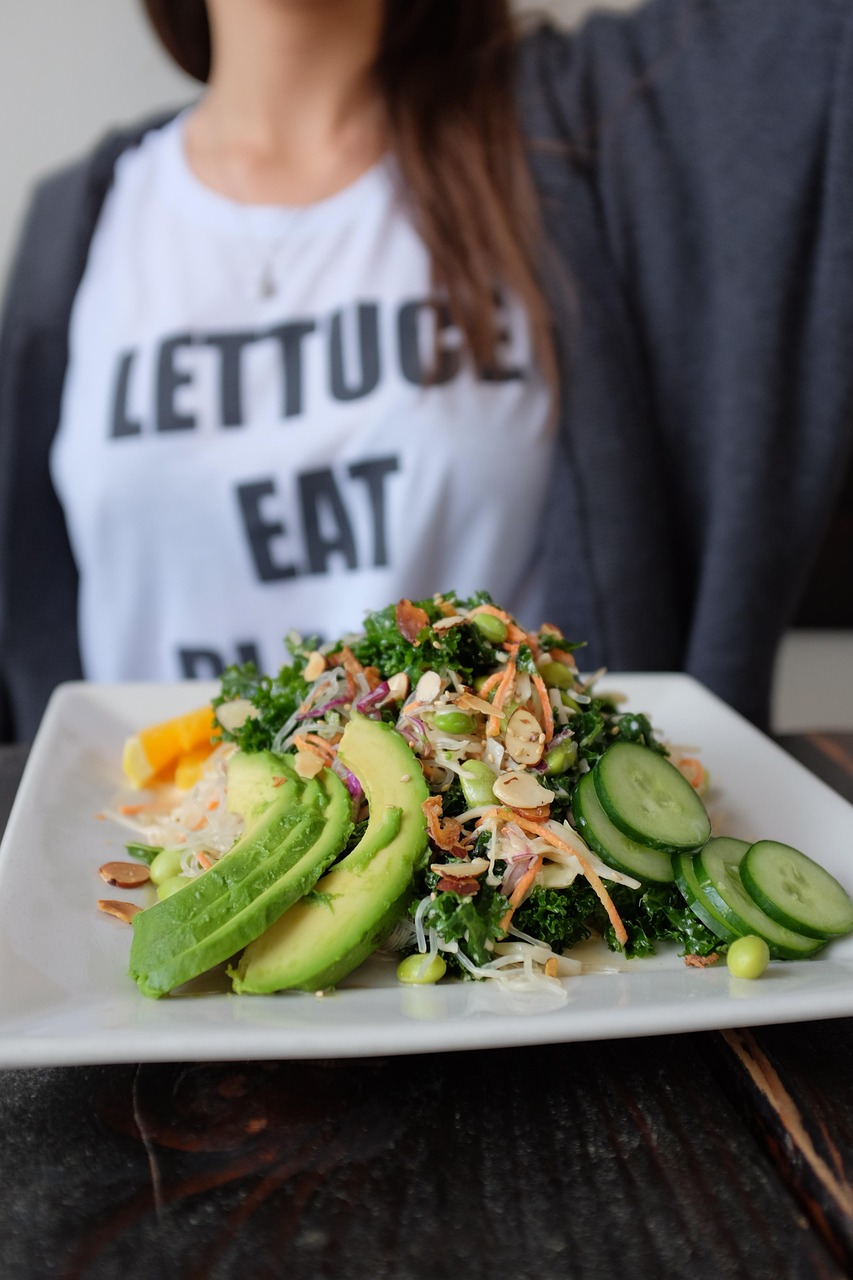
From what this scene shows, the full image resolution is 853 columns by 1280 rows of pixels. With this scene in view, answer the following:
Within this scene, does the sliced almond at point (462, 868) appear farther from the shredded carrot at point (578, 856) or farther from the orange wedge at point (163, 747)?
the orange wedge at point (163, 747)

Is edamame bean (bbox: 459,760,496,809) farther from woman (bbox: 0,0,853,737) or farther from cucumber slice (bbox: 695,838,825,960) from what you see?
woman (bbox: 0,0,853,737)

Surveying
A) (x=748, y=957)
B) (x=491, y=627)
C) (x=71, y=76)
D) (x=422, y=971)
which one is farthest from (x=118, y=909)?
(x=71, y=76)

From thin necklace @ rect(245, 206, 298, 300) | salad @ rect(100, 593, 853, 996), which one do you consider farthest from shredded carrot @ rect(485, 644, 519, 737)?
thin necklace @ rect(245, 206, 298, 300)

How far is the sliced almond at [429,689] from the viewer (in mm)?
1304

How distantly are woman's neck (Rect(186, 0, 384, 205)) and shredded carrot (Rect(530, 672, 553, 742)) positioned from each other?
2024 millimetres

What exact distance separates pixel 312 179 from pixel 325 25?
0.38 metres

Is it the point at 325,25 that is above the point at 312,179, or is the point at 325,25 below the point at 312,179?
above

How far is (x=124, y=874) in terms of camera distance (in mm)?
1285

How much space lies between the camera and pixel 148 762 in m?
1.63

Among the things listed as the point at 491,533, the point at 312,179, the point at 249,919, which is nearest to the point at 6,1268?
the point at 249,919

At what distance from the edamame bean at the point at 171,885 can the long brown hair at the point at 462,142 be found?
171 cm

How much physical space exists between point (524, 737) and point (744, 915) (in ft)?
1.05

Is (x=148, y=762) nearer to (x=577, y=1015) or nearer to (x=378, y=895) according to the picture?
(x=378, y=895)

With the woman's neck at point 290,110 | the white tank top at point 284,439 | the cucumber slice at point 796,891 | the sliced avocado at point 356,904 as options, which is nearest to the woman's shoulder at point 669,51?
the woman's neck at point 290,110
